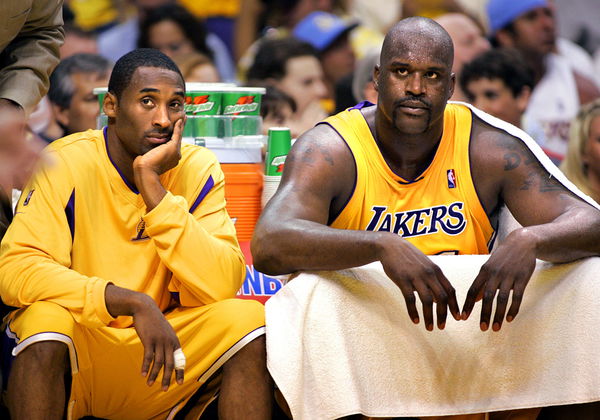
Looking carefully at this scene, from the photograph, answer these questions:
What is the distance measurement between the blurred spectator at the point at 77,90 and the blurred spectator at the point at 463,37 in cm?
257

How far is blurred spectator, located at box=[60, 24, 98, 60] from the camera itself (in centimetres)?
631

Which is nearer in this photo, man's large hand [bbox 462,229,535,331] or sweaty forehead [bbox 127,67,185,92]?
man's large hand [bbox 462,229,535,331]

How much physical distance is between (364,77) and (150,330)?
3.60m

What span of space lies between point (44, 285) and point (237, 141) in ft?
4.70

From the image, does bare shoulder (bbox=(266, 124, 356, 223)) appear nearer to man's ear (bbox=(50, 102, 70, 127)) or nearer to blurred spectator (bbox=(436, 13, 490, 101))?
man's ear (bbox=(50, 102, 70, 127))

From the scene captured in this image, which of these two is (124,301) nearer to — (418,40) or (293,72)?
(418,40)

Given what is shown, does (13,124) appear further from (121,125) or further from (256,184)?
(256,184)

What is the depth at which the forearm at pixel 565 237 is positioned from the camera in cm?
302

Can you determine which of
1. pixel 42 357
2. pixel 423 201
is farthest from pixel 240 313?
pixel 423 201

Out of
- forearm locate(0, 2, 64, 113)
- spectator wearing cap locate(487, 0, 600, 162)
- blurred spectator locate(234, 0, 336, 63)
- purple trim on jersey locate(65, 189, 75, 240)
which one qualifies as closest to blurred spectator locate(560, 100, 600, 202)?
spectator wearing cap locate(487, 0, 600, 162)

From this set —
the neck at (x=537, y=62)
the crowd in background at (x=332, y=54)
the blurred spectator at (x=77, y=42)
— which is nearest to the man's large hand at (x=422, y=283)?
the crowd in background at (x=332, y=54)

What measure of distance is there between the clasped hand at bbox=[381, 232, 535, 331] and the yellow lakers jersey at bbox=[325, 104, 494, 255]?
44 centimetres

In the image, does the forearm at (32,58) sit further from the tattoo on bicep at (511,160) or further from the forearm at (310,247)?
the tattoo on bicep at (511,160)

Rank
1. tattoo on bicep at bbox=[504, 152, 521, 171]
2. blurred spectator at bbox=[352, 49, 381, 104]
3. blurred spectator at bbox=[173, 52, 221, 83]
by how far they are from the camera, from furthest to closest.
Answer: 1. blurred spectator at bbox=[173, 52, 221, 83]
2. blurred spectator at bbox=[352, 49, 381, 104]
3. tattoo on bicep at bbox=[504, 152, 521, 171]
